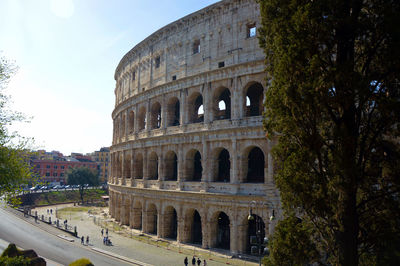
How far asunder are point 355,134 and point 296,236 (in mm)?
3683

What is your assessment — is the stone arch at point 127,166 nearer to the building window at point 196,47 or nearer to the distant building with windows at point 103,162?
the building window at point 196,47

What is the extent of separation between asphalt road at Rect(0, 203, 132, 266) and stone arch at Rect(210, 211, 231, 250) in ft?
23.5

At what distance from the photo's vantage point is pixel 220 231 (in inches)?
1038

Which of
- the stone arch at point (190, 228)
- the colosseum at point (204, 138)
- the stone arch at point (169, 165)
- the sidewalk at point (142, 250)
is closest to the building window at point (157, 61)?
the colosseum at point (204, 138)

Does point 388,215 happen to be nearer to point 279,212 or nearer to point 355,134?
point 355,134

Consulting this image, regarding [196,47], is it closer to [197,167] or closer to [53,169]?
[197,167]

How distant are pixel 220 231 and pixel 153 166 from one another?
33.3ft

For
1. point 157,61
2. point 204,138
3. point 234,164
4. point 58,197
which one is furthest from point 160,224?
point 58,197

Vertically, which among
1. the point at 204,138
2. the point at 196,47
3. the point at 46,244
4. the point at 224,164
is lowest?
the point at 46,244

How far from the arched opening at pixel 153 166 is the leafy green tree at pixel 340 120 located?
22872mm

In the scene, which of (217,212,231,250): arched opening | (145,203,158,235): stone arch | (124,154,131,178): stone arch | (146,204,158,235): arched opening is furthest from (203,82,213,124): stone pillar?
(124,154,131,178): stone arch

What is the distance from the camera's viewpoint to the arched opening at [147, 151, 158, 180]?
3152cm

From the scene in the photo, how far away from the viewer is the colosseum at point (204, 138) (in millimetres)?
23031

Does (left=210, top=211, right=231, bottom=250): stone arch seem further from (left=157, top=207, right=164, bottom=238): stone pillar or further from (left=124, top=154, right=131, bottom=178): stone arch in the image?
(left=124, top=154, right=131, bottom=178): stone arch
